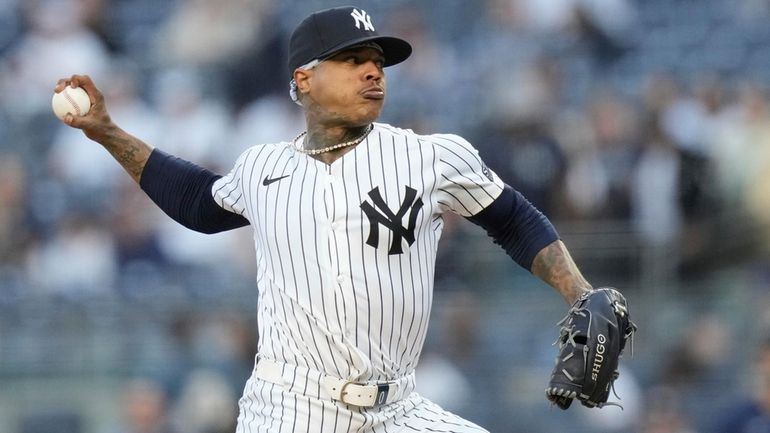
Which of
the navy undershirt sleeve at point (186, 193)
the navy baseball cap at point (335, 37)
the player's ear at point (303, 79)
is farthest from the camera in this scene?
the navy undershirt sleeve at point (186, 193)

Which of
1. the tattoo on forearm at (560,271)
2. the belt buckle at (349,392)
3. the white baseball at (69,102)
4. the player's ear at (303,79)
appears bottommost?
the belt buckle at (349,392)

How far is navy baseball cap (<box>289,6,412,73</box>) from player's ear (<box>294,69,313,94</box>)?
2cm

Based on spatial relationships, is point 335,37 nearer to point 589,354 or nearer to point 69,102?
point 69,102

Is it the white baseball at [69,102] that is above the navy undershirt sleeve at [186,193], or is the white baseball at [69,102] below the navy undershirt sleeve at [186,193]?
above

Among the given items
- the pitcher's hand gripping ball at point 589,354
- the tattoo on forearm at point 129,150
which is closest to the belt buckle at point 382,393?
the pitcher's hand gripping ball at point 589,354

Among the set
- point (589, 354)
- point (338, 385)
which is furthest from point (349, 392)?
point (589, 354)

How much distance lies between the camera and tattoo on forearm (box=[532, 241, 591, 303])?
436 centimetres

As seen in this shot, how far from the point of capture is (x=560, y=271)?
4.41m

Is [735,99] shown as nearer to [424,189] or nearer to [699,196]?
[699,196]

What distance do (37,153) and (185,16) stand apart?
1594 mm

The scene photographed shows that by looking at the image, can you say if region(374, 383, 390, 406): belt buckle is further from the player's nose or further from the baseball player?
the player's nose

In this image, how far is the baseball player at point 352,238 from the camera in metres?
4.34

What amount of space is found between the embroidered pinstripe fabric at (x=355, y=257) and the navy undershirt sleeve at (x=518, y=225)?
5 cm

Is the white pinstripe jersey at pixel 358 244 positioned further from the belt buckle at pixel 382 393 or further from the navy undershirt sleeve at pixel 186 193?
the navy undershirt sleeve at pixel 186 193
